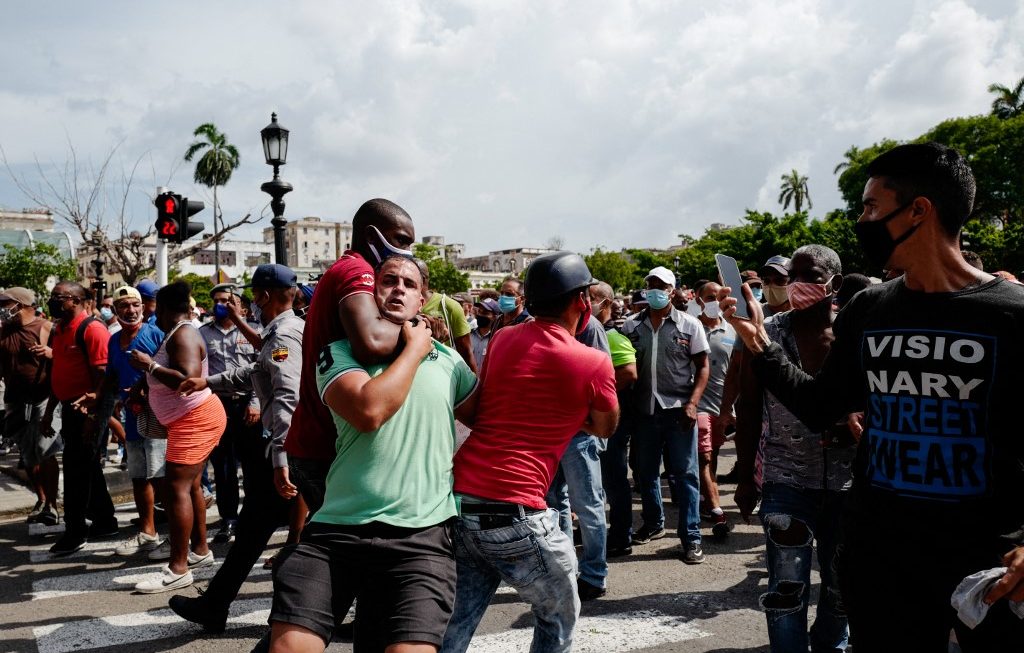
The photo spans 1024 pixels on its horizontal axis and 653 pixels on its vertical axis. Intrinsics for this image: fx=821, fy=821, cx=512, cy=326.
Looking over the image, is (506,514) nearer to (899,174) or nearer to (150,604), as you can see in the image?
(899,174)

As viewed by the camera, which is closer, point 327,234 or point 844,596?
point 844,596

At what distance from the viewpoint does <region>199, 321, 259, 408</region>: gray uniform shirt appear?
24.5 feet

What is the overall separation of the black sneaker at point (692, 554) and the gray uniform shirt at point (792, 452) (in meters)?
2.23

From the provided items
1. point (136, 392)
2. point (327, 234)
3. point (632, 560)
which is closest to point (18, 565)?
point (136, 392)

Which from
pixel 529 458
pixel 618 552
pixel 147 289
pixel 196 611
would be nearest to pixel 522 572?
pixel 529 458

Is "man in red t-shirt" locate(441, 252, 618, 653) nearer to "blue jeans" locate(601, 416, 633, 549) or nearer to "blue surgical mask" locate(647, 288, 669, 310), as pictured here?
"blue jeans" locate(601, 416, 633, 549)

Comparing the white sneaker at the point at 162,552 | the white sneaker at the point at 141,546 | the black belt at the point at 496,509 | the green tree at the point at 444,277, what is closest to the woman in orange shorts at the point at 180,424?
the white sneaker at the point at 162,552

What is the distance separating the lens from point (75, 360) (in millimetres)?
7020

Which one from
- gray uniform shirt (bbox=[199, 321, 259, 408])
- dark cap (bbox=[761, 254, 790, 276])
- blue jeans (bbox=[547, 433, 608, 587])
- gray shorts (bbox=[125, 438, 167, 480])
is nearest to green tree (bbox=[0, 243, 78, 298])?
gray uniform shirt (bbox=[199, 321, 259, 408])

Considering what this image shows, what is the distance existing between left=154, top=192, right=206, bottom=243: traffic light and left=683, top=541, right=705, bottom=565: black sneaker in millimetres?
→ 7934

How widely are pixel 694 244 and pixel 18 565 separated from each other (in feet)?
179

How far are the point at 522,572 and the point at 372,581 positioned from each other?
1.89 feet

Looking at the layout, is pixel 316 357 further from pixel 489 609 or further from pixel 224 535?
pixel 224 535

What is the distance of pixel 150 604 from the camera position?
520 centimetres
